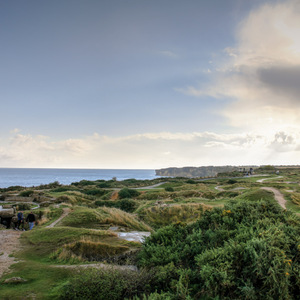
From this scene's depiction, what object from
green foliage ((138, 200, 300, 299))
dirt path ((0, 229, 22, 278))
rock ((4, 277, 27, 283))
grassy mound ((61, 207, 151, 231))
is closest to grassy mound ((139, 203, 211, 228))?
grassy mound ((61, 207, 151, 231))

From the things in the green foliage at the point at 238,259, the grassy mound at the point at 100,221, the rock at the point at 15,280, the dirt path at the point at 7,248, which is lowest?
the grassy mound at the point at 100,221

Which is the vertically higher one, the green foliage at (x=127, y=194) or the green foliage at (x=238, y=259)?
the green foliage at (x=238, y=259)

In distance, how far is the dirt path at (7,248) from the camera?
783 cm

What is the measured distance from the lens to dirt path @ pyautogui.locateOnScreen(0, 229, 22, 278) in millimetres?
7832

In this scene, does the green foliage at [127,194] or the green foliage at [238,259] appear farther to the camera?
the green foliage at [127,194]

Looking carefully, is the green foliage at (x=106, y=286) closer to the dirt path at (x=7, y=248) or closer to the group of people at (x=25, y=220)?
the dirt path at (x=7, y=248)

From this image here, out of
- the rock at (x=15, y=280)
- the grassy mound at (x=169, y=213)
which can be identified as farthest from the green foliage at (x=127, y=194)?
the rock at (x=15, y=280)

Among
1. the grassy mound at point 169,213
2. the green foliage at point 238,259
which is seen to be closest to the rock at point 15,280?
the green foliage at point 238,259

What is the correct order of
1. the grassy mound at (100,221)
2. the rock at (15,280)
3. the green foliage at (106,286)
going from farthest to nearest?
the grassy mound at (100,221) < the rock at (15,280) < the green foliage at (106,286)

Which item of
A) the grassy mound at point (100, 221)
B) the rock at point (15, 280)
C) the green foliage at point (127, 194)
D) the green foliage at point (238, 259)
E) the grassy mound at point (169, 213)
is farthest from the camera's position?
the green foliage at point (127, 194)

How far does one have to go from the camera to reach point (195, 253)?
708 cm

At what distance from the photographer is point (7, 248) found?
9750 mm

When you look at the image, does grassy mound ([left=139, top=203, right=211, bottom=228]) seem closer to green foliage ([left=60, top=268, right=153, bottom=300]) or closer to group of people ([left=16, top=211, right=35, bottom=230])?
group of people ([left=16, top=211, right=35, bottom=230])

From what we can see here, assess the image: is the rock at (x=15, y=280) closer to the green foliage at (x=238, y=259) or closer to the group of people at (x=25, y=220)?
the green foliage at (x=238, y=259)
